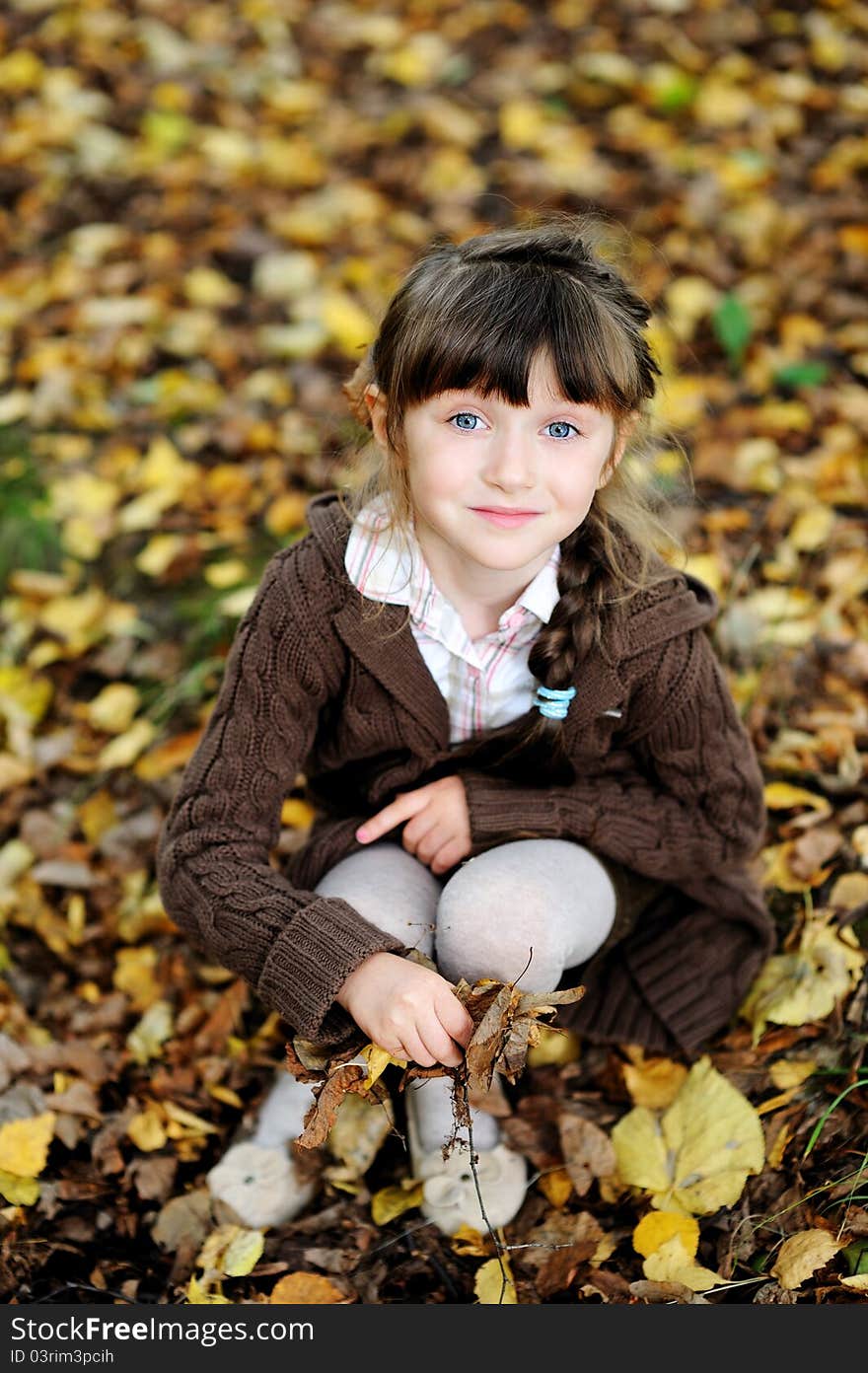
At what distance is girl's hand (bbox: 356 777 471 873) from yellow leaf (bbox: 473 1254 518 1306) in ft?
1.79

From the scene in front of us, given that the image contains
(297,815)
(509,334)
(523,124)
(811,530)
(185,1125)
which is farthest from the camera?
(523,124)

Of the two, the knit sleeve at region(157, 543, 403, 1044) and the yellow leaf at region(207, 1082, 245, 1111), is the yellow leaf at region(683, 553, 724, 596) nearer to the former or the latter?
the knit sleeve at region(157, 543, 403, 1044)

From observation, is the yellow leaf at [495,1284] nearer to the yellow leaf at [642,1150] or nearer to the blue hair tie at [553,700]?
the yellow leaf at [642,1150]

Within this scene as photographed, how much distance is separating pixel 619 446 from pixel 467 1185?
1066 millimetres

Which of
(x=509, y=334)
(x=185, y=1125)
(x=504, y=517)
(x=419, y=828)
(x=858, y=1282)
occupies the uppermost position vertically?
(x=509, y=334)

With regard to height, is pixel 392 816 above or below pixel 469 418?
below

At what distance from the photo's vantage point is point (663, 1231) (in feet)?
5.67

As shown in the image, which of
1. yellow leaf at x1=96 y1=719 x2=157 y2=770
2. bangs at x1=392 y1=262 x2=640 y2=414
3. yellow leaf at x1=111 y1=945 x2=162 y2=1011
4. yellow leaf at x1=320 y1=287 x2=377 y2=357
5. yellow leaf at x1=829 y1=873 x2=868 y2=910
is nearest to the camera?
bangs at x1=392 y1=262 x2=640 y2=414

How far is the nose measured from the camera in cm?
148

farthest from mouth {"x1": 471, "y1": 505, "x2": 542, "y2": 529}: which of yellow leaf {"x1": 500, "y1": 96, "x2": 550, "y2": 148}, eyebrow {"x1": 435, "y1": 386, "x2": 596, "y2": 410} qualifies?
yellow leaf {"x1": 500, "y1": 96, "x2": 550, "y2": 148}

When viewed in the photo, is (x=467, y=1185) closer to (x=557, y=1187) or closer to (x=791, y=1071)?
(x=557, y=1187)

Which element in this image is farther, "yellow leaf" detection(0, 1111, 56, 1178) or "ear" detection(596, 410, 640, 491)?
"yellow leaf" detection(0, 1111, 56, 1178)

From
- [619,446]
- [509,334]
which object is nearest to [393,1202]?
[619,446]

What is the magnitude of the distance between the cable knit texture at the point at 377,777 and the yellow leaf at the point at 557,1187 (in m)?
0.25
